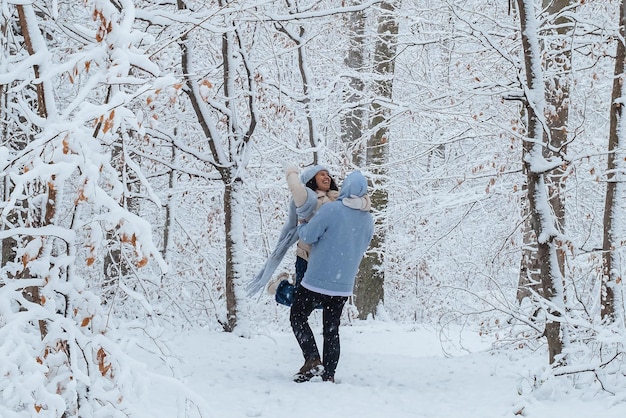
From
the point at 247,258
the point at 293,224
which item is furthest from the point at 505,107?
the point at 247,258

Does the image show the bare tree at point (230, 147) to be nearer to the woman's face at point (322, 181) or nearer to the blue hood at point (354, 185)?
the woman's face at point (322, 181)

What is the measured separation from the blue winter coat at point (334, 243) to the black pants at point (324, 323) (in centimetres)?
10

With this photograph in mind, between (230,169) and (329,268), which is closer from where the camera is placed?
(329,268)

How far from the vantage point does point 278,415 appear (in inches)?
205

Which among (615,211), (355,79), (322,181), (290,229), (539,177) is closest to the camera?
(539,177)

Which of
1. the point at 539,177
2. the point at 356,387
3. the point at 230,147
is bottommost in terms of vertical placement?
the point at 356,387

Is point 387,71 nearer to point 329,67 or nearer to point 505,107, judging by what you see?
point 329,67

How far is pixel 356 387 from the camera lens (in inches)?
243

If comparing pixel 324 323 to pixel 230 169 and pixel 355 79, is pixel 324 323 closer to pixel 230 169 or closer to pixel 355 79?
pixel 230 169

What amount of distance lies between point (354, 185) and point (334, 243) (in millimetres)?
525

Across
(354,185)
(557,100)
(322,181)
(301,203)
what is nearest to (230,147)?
(322,181)

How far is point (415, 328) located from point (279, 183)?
10.4 feet

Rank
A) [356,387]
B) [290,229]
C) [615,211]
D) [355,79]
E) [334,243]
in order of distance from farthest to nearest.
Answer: [355,79], [290,229], [615,211], [334,243], [356,387]

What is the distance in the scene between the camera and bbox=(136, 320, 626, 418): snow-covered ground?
202 inches
